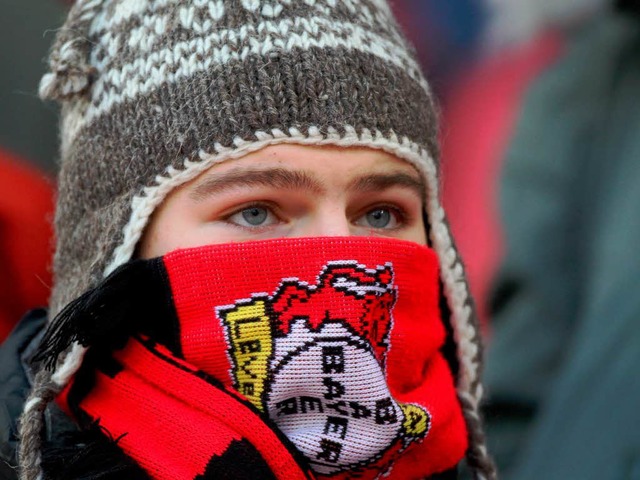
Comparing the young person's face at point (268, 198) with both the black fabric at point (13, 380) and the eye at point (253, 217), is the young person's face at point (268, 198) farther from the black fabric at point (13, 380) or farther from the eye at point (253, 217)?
the black fabric at point (13, 380)

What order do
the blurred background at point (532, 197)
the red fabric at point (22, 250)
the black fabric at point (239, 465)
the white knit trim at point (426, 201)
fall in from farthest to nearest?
the blurred background at point (532, 197), the red fabric at point (22, 250), the white knit trim at point (426, 201), the black fabric at point (239, 465)

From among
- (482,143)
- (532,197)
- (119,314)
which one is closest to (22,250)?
(119,314)

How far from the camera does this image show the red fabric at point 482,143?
140 inches

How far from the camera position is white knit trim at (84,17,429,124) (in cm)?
185

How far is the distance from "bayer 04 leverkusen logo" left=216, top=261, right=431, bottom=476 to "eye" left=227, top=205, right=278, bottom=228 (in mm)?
180

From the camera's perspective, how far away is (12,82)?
281 cm

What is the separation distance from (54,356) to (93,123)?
0.50m

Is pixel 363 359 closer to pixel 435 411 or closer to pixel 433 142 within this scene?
pixel 435 411

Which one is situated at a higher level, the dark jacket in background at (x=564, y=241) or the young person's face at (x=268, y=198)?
the young person's face at (x=268, y=198)

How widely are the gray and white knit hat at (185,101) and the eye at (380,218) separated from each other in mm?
108

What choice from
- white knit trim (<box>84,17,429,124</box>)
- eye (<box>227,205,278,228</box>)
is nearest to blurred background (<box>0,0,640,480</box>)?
white knit trim (<box>84,17,429,124</box>)

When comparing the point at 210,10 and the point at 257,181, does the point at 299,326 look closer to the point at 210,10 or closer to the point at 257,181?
the point at 257,181

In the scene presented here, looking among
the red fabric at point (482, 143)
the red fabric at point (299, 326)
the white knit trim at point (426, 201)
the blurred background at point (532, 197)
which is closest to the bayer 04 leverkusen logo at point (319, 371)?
the red fabric at point (299, 326)

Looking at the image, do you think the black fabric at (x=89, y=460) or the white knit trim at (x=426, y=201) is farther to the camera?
the white knit trim at (x=426, y=201)
